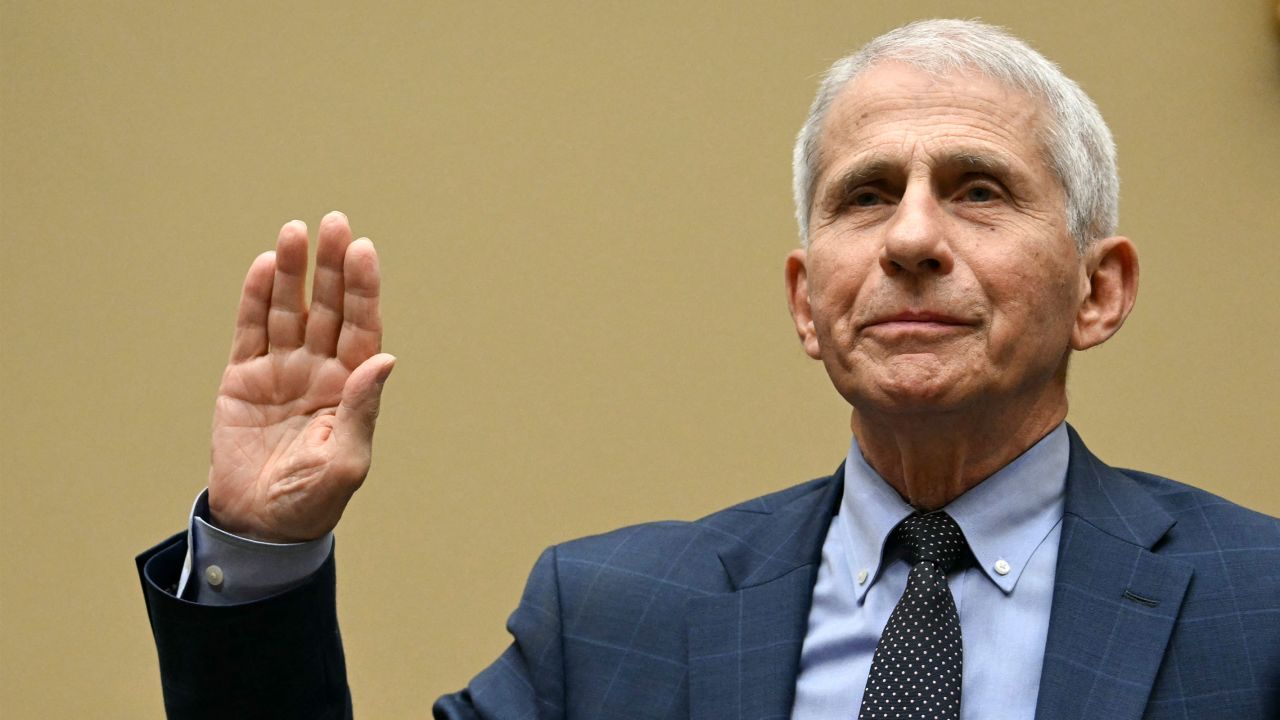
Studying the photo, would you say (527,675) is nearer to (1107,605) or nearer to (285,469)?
(285,469)

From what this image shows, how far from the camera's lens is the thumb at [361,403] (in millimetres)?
1938

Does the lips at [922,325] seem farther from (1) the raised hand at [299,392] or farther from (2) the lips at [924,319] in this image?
(1) the raised hand at [299,392]

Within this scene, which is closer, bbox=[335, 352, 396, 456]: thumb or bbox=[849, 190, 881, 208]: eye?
bbox=[335, 352, 396, 456]: thumb

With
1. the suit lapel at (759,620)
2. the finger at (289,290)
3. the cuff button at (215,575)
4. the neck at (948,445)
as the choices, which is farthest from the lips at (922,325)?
the cuff button at (215,575)

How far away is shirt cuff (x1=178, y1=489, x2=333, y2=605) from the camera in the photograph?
1.96 meters

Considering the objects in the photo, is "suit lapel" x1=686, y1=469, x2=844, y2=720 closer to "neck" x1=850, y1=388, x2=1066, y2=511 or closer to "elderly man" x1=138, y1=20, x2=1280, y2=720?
"elderly man" x1=138, y1=20, x2=1280, y2=720

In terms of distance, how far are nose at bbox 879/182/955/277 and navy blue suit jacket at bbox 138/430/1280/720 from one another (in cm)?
36

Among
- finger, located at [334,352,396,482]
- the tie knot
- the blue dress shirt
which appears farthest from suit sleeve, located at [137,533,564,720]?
the tie knot

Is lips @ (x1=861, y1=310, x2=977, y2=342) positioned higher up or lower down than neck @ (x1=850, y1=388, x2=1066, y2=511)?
higher up

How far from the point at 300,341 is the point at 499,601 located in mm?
1165

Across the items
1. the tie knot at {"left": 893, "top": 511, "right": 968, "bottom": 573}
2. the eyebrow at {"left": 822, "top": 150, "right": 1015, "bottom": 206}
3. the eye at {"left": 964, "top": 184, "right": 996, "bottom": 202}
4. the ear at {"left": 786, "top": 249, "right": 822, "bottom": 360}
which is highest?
the eyebrow at {"left": 822, "top": 150, "right": 1015, "bottom": 206}

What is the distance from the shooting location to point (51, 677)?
3.04 metres

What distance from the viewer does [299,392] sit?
2035mm

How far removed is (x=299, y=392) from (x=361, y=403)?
123 millimetres
